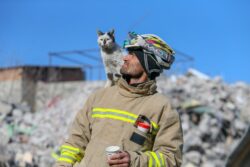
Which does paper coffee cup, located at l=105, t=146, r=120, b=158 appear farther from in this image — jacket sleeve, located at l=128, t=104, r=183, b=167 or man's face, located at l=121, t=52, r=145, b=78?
man's face, located at l=121, t=52, r=145, b=78

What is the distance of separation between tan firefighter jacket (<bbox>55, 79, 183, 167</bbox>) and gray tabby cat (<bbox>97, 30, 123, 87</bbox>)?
90 centimetres

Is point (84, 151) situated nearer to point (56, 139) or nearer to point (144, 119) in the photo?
point (144, 119)

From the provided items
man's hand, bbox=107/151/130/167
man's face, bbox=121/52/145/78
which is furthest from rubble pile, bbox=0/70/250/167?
man's hand, bbox=107/151/130/167

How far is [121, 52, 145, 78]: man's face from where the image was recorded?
3131 mm

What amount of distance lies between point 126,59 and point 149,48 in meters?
0.17

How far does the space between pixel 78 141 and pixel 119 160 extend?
497 mm

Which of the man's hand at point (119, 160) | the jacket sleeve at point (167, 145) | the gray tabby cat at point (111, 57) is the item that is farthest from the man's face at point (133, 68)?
the gray tabby cat at point (111, 57)

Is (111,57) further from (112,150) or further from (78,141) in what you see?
(112,150)

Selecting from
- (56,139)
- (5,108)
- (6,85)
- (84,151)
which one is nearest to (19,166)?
(56,139)

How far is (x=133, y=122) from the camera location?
2.97 m

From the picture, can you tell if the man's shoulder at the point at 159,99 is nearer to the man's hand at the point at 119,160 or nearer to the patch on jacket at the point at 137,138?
the patch on jacket at the point at 137,138

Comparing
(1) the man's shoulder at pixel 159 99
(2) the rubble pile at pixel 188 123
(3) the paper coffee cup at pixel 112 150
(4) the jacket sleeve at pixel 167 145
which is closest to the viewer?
(3) the paper coffee cup at pixel 112 150

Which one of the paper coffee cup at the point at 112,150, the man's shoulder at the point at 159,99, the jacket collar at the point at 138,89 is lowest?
the paper coffee cup at the point at 112,150

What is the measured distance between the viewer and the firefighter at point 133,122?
2934mm
